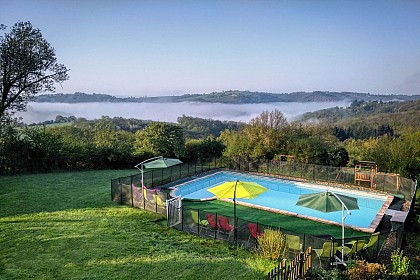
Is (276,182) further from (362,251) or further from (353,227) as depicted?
(362,251)

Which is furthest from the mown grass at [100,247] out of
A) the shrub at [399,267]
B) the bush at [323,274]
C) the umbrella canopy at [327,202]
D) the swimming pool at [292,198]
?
the swimming pool at [292,198]

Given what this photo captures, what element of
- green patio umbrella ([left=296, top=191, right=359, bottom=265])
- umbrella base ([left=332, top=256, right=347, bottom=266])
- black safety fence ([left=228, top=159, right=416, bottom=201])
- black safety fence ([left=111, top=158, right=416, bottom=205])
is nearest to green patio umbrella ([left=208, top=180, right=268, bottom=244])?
green patio umbrella ([left=296, top=191, right=359, bottom=265])

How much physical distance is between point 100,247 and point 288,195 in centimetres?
1266

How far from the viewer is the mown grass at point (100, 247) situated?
8.73 m

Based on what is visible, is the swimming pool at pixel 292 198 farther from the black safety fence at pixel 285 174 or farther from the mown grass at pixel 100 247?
the mown grass at pixel 100 247

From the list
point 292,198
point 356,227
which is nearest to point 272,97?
point 292,198

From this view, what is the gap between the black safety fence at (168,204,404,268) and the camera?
9039 mm

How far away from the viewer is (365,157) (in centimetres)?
2225

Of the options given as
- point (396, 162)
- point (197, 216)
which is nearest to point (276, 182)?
point (396, 162)

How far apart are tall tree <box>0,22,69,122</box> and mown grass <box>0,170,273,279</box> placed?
9479 mm

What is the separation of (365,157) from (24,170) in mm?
23473

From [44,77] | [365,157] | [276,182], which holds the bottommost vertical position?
[276,182]

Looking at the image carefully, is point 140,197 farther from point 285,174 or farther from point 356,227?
point 285,174

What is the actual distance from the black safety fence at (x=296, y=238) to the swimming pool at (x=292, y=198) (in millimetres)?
3486
